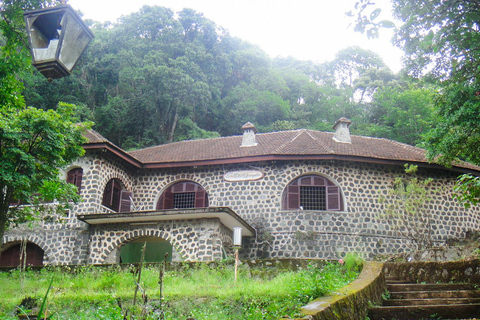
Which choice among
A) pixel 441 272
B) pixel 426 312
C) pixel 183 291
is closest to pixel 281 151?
pixel 183 291

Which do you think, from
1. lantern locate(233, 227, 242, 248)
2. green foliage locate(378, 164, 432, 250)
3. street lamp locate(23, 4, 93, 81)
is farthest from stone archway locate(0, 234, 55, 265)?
street lamp locate(23, 4, 93, 81)

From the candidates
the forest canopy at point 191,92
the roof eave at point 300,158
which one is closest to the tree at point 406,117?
the forest canopy at point 191,92

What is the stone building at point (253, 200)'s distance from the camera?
49.4 feet

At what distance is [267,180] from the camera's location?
16.8 metres

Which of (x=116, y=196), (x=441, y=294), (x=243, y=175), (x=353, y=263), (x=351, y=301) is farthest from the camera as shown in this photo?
(x=116, y=196)

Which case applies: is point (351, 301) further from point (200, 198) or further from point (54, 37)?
point (200, 198)

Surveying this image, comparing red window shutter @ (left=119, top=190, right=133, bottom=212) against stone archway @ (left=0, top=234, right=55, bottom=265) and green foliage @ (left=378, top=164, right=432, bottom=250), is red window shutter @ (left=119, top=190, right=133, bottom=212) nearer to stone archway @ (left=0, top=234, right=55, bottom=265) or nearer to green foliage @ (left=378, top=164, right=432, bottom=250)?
stone archway @ (left=0, top=234, right=55, bottom=265)

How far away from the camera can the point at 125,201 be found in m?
17.3

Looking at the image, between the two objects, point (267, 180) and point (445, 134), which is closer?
point (445, 134)

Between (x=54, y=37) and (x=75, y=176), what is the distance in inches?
547

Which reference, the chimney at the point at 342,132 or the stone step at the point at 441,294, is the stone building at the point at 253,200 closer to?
the chimney at the point at 342,132

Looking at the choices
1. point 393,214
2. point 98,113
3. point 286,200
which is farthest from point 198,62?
point 393,214

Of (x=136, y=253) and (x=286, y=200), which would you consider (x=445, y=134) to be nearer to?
(x=286, y=200)

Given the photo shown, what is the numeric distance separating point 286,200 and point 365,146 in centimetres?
400
